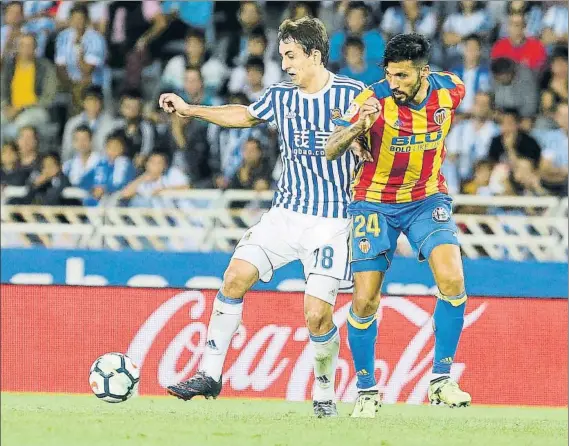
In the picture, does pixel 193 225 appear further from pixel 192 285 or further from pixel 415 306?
pixel 415 306

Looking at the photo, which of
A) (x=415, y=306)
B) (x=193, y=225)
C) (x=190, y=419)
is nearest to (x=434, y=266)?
(x=190, y=419)

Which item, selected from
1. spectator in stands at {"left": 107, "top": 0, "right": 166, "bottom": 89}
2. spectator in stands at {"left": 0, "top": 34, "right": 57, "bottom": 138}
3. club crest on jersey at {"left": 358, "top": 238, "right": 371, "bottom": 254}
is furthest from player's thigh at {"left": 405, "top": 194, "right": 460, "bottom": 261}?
spectator in stands at {"left": 0, "top": 34, "right": 57, "bottom": 138}

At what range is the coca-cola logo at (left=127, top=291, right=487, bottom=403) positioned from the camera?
9.80 m

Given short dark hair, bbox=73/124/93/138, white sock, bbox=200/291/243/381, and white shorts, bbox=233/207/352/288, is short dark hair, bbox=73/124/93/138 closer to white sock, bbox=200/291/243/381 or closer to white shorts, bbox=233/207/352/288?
white shorts, bbox=233/207/352/288

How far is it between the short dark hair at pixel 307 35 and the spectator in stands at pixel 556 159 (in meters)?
4.98

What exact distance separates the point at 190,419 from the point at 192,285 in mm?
3437

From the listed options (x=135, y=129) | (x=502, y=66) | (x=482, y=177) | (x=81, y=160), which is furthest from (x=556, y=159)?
(x=81, y=160)

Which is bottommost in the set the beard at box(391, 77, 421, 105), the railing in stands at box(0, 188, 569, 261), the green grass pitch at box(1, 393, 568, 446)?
the green grass pitch at box(1, 393, 568, 446)

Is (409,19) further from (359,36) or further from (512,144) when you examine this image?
(512,144)

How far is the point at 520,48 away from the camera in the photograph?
12.8 m

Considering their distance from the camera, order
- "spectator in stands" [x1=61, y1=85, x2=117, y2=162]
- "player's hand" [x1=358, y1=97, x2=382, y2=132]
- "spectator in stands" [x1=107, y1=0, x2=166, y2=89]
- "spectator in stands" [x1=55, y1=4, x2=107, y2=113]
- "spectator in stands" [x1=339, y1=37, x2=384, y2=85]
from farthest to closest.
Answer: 1. "spectator in stands" [x1=107, y1=0, x2=166, y2=89]
2. "spectator in stands" [x1=55, y1=4, x2=107, y2=113]
3. "spectator in stands" [x1=61, y1=85, x2=117, y2=162]
4. "spectator in stands" [x1=339, y1=37, x2=384, y2=85]
5. "player's hand" [x1=358, y1=97, x2=382, y2=132]

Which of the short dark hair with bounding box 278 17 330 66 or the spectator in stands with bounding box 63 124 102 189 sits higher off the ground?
the short dark hair with bounding box 278 17 330 66

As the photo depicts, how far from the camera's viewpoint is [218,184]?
1232cm

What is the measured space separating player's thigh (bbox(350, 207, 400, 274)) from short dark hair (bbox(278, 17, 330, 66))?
3.01 feet
